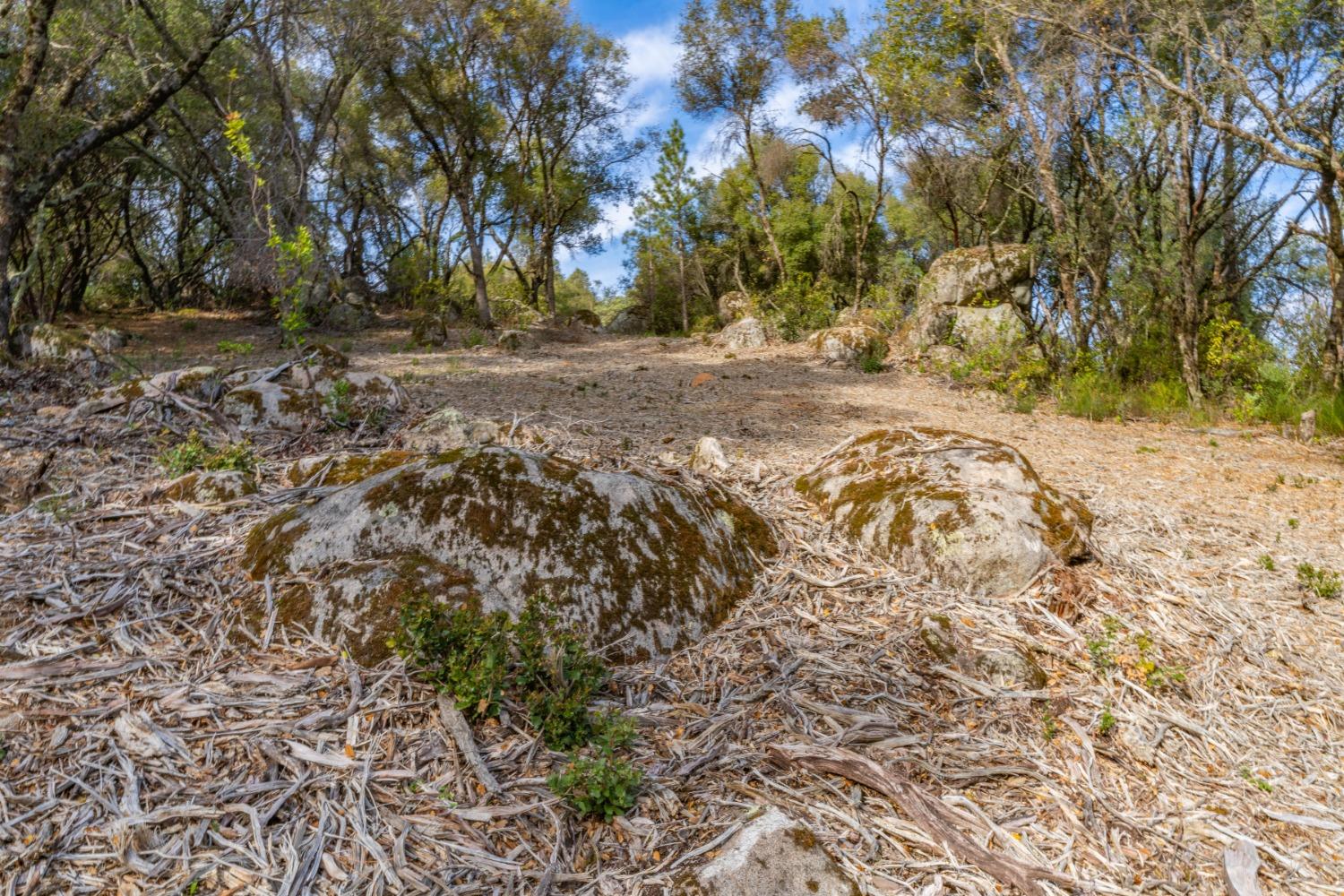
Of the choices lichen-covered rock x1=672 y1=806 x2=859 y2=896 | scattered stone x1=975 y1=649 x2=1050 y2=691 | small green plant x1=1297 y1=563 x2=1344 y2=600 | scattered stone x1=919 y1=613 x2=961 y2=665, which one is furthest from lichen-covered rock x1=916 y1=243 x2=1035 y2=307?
lichen-covered rock x1=672 y1=806 x2=859 y2=896

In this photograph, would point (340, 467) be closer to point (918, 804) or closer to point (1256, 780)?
point (918, 804)

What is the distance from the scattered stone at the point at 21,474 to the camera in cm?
340

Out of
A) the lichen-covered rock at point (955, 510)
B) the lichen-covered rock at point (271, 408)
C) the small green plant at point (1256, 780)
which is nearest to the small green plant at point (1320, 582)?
the lichen-covered rock at point (955, 510)

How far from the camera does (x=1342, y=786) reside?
254 centimetres

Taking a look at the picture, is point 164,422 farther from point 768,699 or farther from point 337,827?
point 768,699

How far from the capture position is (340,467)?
3744 millimetres

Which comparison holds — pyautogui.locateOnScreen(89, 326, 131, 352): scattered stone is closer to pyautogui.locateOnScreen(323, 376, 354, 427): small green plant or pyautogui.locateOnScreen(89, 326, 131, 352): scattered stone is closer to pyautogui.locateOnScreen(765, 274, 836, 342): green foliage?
pyautogui.locateOnScreen(323, 376, 354, 427): small green plant

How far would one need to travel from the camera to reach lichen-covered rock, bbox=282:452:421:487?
361 cm

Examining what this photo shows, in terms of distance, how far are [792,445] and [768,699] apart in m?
3.30

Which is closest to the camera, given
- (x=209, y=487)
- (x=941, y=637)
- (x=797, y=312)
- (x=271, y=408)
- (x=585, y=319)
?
(x=941, y=637)

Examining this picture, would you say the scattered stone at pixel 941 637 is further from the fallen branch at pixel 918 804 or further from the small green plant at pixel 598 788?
the small green plant at pixel 598 788

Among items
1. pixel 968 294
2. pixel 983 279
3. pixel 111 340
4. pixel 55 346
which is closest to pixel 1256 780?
pixel 968 294

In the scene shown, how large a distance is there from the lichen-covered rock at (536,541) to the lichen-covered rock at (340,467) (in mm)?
554

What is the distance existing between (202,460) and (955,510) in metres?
3.98
